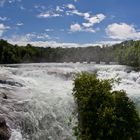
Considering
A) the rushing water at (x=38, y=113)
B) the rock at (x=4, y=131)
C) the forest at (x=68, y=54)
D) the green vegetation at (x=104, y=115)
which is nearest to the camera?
the green vegetation at (x=104, y=115)

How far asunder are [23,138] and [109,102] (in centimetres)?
783

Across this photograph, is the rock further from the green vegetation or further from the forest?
→ the forest

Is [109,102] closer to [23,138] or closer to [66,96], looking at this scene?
[23,138]

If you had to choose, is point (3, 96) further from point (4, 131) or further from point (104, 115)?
point (104, 115)

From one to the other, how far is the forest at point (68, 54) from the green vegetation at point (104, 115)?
3772 inches

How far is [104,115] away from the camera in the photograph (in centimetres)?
2531

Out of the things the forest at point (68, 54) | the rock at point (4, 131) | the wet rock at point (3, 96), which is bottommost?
the rock at point (4, 131)

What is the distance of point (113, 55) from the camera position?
17538cm

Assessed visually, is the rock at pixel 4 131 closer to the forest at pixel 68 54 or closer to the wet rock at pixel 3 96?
the wet rock at pixel 3 96

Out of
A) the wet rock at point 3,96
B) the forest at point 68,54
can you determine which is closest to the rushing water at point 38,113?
the wet rock at point 3,96

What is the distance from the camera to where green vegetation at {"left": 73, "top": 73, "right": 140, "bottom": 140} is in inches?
1000

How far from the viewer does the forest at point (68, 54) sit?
130 metres

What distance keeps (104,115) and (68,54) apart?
170 metres

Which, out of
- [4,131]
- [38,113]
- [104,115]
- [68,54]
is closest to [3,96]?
[38,113]
